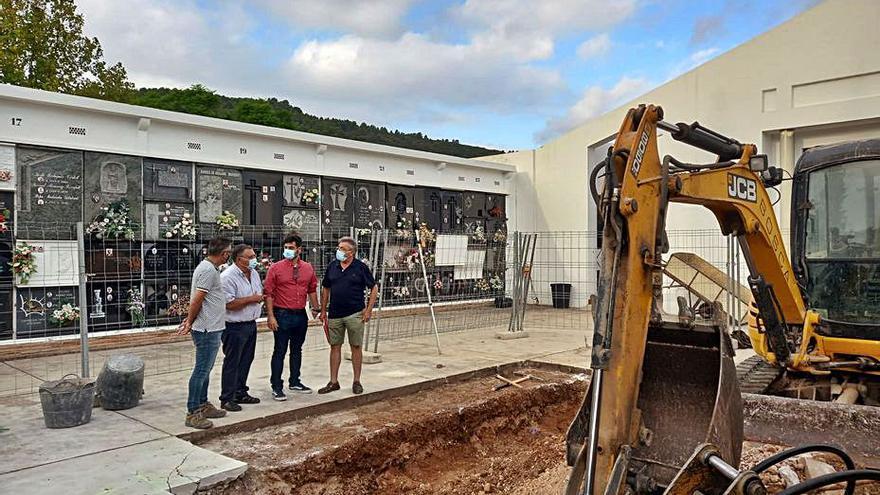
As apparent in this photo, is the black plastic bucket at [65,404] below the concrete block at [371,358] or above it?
above

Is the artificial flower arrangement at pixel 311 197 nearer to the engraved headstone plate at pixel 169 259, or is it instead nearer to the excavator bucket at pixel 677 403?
the engraved headstone plate at pixel 169 259

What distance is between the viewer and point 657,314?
3.77 meters

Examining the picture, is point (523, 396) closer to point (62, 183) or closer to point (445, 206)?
point (62, 183)

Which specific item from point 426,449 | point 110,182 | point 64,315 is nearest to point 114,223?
point 110,182

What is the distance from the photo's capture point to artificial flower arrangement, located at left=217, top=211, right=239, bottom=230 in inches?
456

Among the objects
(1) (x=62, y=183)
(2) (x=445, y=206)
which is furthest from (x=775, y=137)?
(1) (x=62, y=183)

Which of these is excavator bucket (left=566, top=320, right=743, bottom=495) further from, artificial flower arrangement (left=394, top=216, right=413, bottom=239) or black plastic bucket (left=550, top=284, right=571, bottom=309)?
black plastic bucket (left=550, top=284, right=571, bottom=309)

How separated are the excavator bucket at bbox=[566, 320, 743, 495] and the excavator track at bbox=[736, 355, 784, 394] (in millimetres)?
1751

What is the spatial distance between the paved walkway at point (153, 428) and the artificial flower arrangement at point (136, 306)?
2.94ft

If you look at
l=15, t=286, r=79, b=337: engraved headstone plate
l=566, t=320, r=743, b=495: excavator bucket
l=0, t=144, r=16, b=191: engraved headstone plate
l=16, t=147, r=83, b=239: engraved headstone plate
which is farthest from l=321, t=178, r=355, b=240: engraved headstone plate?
l=566, t=320, r=743, b=495: excavator bucket

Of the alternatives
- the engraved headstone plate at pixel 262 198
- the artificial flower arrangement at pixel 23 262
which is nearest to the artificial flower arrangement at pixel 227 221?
the engraved headstone plate at pixel 262 198

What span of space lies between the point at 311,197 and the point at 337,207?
2.37 feet

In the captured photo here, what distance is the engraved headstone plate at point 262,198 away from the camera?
40.0 feet

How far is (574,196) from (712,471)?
1462cm
